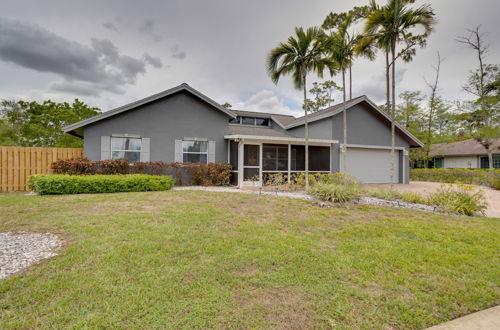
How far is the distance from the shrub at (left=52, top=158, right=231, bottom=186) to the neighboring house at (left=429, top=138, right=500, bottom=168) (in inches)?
1082

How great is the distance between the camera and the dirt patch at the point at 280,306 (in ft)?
7.27

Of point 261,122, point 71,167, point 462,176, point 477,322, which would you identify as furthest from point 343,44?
point 462,176

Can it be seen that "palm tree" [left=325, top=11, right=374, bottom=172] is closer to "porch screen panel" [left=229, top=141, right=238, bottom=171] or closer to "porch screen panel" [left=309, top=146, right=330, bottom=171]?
"porch screen panel" [left=309, top=146, right=330, bottom=171]

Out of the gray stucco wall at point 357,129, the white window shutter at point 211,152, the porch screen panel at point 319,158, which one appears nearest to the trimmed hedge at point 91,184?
the white window shutter at point 211,152

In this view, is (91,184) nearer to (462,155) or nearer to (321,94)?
(321,94)

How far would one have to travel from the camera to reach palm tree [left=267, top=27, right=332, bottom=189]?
10.2 metres

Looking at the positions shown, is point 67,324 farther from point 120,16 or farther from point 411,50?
point 411,50

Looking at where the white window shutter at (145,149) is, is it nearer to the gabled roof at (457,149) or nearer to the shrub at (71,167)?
the shrub at (71,167)

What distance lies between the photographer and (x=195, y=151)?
41.9 ft

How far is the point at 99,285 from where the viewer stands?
273cm

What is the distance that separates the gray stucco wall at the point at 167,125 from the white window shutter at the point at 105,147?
0.49ft

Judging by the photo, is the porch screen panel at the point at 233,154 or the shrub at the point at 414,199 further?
the porch screen panel at the point at 233,154

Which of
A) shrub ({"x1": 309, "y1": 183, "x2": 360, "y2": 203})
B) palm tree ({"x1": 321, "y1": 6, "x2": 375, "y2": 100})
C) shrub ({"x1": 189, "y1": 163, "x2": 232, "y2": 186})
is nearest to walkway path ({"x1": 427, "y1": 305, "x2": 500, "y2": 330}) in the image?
shrub ({"x1": 309, "y1": 183, "x2": 360, "y2": 203})

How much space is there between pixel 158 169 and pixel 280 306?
33.3ft
